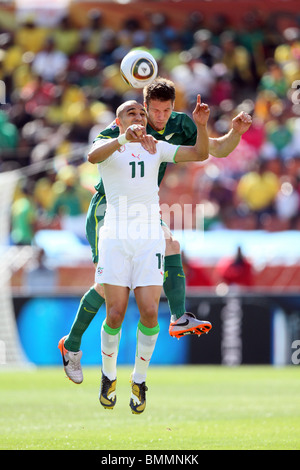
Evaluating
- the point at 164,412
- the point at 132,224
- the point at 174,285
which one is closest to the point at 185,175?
the point at 164,412

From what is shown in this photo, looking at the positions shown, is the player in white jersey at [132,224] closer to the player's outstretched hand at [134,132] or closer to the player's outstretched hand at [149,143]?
the player's outstretched hand at [149,143]

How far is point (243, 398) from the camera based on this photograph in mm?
13398

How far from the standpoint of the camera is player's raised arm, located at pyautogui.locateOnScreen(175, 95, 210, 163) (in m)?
8.25

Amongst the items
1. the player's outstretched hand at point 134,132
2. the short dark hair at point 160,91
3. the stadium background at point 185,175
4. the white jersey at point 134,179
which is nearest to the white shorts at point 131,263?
the white jersey at point 134,179

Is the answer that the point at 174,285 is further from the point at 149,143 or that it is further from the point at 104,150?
the point at 104,150

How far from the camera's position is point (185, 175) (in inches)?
772

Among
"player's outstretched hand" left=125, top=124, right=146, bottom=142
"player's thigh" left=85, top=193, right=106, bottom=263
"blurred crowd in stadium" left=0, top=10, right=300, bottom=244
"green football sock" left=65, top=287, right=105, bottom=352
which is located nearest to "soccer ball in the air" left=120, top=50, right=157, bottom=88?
"player's outstretched hand" left=125, top=124, right=146, bottom=142

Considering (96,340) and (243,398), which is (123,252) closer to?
(243,398)

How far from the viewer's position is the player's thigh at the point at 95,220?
9.12 metres

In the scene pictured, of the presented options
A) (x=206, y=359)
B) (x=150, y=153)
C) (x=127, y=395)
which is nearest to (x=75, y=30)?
(x=206, y=359)

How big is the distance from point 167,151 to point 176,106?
41.1 ft

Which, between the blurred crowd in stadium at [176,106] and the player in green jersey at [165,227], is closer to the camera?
the player in green jersey at [165,227]

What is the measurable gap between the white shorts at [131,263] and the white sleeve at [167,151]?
706 mm

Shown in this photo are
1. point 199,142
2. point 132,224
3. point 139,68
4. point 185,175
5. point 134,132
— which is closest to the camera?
point 134,132
